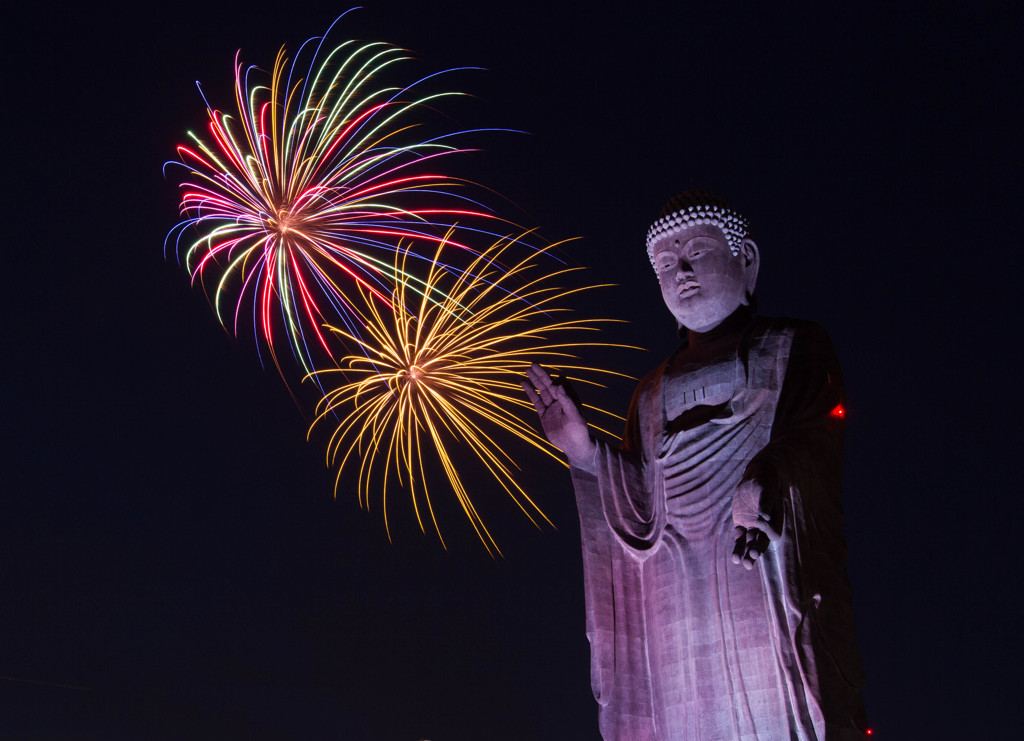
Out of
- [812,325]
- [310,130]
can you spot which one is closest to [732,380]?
[812,325]

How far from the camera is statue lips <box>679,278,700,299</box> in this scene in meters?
12.6

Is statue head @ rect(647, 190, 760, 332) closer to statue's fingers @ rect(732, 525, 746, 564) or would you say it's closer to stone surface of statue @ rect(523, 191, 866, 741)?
stone surface of statue @ rect(523, 191, 866, 741)

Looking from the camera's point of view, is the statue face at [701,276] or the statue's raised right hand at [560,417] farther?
the statue face at [701,276]

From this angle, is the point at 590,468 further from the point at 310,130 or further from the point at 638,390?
the point at 310,130

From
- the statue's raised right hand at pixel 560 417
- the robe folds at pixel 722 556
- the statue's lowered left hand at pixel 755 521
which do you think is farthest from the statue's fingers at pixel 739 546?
the statue's raised right hand at pixel 560 417

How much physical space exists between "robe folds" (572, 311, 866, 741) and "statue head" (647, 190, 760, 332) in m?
0.29

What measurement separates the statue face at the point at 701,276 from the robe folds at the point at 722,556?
0.25 metres

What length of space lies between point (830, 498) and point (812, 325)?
6.13 feet

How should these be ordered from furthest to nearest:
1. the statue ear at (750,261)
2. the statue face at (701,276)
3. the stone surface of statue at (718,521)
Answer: the statue ear at (750,261) < the statue face at (701,276) < the stone surface of statue at (718,521)

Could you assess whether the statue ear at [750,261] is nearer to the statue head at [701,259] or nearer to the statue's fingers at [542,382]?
the statue head at [701,259]

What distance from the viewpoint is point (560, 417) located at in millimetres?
12141

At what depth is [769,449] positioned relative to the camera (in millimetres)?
10828

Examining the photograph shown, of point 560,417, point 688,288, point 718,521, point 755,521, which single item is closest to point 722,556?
point 718,521

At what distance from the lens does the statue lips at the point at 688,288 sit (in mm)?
12578
